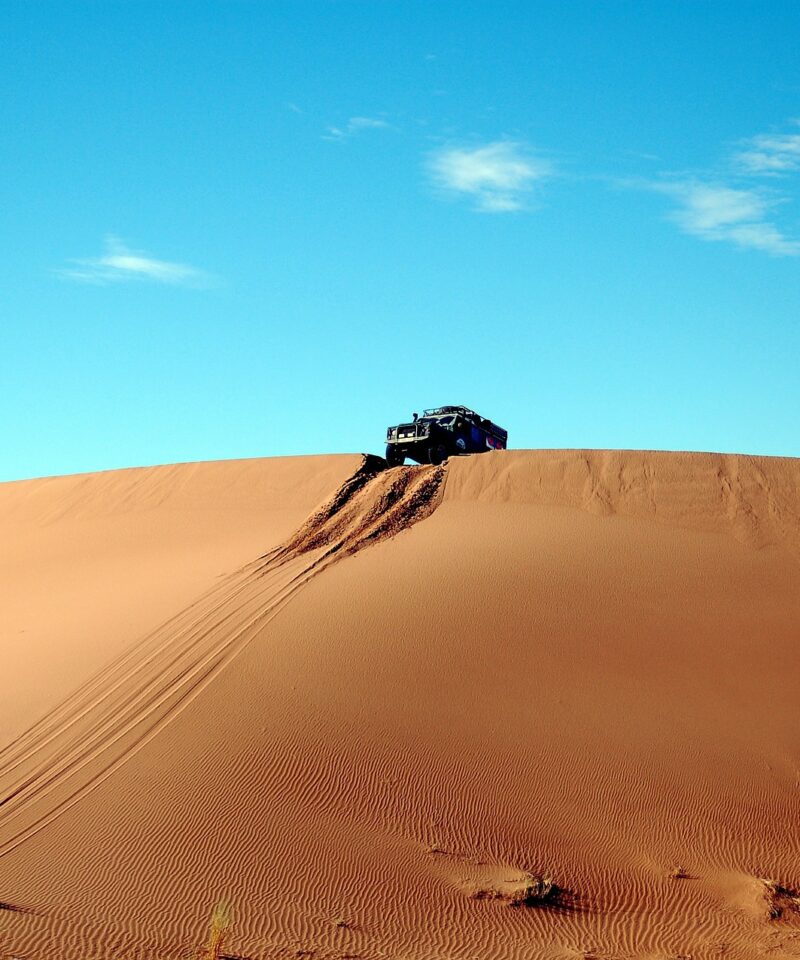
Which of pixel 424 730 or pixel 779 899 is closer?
pixel 779 899

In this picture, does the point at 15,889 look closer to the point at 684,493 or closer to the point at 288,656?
the point at 288,656

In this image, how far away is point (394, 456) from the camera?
24.2 metres

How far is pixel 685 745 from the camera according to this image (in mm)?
12055

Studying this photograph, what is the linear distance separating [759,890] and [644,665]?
4.32m

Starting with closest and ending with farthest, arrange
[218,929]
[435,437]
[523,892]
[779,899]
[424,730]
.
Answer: [218,929] → [523,892] → [779,899] → [424,730] → [435,437]

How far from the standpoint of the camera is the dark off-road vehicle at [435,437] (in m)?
23.7

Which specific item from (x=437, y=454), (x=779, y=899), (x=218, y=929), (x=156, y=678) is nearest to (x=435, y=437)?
(x=437, y=454)

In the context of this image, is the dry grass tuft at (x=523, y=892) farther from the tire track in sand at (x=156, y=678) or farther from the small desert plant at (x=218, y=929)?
the tire track in sand at (x=156, y=678)

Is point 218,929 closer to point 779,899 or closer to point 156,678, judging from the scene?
point 779,899

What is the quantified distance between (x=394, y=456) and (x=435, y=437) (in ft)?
3.86

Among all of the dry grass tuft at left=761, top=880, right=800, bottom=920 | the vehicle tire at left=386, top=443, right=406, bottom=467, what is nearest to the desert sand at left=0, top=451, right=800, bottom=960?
the dry grass tuft at left=761, top=880, right=800, bottom=920

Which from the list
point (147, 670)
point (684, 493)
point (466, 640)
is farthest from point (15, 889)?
point (684, 493)

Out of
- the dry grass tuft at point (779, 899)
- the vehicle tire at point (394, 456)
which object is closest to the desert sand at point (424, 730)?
the dry grass tuft at point (779, 899)

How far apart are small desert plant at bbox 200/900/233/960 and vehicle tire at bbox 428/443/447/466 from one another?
51.9 feet
